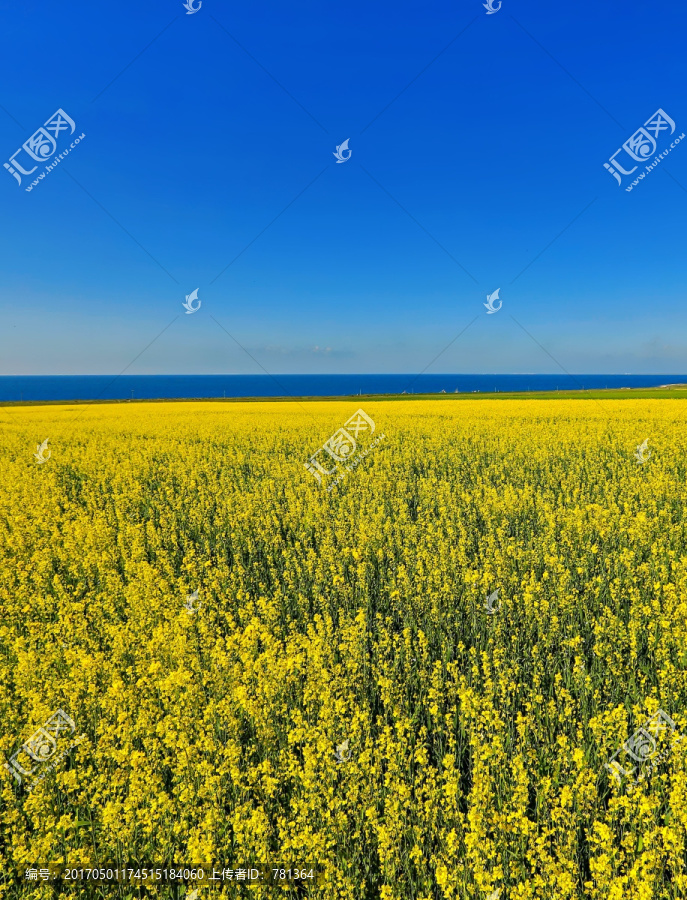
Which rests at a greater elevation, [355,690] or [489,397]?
[489,397]

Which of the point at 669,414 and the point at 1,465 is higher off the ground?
the point at 669,414

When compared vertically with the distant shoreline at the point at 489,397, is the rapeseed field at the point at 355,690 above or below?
below

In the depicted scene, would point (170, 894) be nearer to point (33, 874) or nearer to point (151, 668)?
point (33, 874)

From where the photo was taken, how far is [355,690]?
13.2ft

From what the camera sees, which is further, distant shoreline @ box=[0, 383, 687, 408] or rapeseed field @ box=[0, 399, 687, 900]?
distant shoreline @ box=[0, 383, 687, 408]

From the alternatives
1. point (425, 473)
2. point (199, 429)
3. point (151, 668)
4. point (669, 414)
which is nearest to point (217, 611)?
point (151, 668)

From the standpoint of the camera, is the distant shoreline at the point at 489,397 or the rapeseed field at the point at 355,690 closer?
the rapeseed field at the point at 355,690

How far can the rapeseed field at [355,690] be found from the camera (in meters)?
2.61

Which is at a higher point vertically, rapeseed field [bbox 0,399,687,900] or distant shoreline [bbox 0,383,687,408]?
distant shoreline [bbox 0,383,687,408]

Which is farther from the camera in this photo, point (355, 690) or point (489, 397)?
point (489, 397)

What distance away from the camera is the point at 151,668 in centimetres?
407

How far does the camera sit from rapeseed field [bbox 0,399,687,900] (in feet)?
8.55

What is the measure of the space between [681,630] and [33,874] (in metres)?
5.35

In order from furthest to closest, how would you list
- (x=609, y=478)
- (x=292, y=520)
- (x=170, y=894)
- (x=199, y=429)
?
(x=199, y=429) → (x=609, y=478) → (x=292, y=520) → (x=170, y=894)
